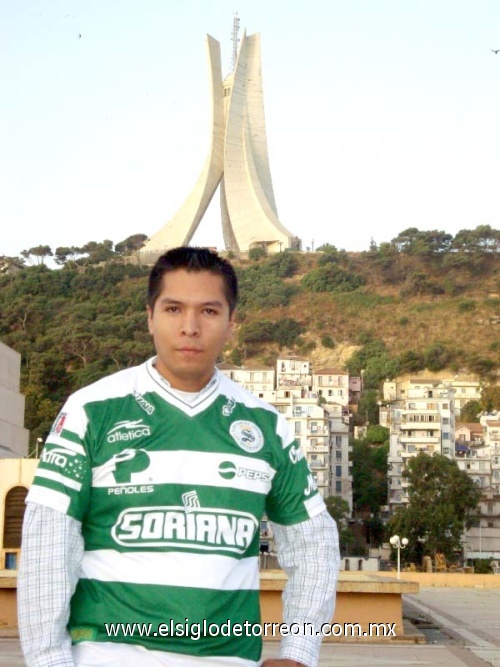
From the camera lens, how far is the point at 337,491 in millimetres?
39938

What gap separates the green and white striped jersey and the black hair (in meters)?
0.21

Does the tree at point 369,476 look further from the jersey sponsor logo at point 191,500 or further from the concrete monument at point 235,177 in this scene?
the jersey sponsor logo at point 191,500

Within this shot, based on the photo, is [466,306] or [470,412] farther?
[466,306]

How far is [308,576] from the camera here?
6.55ft

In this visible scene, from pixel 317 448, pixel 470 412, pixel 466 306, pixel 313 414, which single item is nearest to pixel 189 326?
pixel 317 448

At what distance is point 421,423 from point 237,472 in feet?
139

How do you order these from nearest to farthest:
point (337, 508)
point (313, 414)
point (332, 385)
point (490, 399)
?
point (337, 508)
point (313, 414)
point (332, 385)
point (490, 399)

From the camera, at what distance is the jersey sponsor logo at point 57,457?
1877 mm

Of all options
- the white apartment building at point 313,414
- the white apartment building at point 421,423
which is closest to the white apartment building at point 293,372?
the white apartment building at point 313,414

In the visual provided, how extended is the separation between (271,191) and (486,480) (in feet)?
93.3

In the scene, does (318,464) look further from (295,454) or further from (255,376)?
(295,454)

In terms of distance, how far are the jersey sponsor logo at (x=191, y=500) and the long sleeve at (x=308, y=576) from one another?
0.74 feet

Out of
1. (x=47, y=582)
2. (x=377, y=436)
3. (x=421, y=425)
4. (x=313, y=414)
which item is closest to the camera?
(x=47, y=582)

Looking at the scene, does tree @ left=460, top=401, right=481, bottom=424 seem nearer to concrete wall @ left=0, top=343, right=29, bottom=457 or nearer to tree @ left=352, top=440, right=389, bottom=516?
Result: tree @ left=352, top=440, right=389, bottom=516
